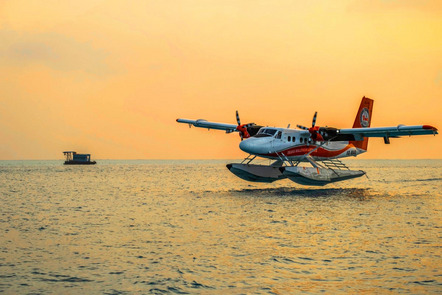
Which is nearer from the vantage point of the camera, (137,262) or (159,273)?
(159,273)

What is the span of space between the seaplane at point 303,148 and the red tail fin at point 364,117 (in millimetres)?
2489

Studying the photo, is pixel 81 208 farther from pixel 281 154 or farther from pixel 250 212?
pixel 281 154

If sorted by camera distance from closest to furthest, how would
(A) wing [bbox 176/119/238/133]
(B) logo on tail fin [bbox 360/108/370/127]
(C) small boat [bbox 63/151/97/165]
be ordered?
(A) wing [bbox 176/119/238/133] → (B) logo on tail fin [bbox 360/108/370/127] → (C) small boat [bbox 63/151/97/165]

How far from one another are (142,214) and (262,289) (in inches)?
578

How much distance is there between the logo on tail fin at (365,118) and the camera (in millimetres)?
44419

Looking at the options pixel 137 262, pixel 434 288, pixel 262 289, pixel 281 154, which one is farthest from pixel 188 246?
pixel 281 154

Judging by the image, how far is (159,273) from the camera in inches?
442

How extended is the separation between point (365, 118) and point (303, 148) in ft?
36.6

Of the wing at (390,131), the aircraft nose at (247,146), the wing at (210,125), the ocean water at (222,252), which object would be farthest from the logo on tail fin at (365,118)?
the ocean water at (222,252)

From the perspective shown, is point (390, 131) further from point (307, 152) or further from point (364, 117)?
point (364, 117)

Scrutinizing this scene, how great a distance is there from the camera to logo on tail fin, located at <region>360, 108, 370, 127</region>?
4442 cm

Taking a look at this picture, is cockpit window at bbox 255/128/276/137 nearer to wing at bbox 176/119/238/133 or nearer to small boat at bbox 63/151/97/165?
wing at bbox 176/119/238/133

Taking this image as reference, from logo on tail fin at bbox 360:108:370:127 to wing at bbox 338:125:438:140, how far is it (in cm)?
634

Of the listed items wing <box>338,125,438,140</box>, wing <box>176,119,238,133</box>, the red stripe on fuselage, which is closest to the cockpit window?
the red stripe on fuselage
